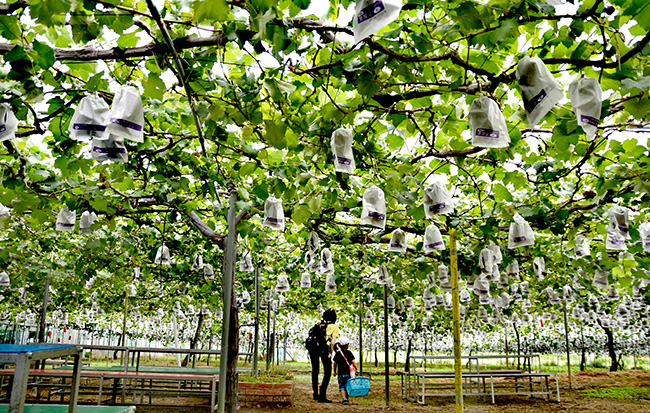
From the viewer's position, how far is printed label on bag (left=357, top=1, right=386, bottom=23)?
1477 mm

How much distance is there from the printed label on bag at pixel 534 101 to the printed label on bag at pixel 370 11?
2.98 feet

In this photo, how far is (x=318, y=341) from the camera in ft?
28.4

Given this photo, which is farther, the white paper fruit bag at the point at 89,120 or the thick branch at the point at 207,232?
the thick branch at the point at 207,232

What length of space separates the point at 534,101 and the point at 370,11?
36.8 inches

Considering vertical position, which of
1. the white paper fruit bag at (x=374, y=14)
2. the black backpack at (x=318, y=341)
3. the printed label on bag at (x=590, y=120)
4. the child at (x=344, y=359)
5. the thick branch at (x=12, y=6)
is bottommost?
the child at (x=344, y=359)

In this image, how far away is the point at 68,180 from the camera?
14.3 feet

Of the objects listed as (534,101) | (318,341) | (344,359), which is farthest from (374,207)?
(318,341)

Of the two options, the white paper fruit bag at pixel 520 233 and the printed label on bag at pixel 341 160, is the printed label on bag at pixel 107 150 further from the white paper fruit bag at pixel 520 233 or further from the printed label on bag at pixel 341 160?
the white paper fruit bag at pixel 520 233

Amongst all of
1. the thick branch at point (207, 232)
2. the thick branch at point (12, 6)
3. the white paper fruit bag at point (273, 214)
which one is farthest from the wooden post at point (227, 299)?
the thick branch at point (12, 6)

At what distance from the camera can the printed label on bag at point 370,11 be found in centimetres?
148

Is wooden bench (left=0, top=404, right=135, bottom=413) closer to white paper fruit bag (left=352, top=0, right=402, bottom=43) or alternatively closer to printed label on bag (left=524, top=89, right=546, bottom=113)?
white paper fruit bag (left=352, top=0, right=402, bottom=43)

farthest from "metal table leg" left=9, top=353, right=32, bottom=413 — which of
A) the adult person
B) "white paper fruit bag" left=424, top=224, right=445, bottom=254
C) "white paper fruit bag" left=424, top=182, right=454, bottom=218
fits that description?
the adult person

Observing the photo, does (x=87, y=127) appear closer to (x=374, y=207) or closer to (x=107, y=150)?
(x=107, y=150)

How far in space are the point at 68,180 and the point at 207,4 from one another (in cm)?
345
